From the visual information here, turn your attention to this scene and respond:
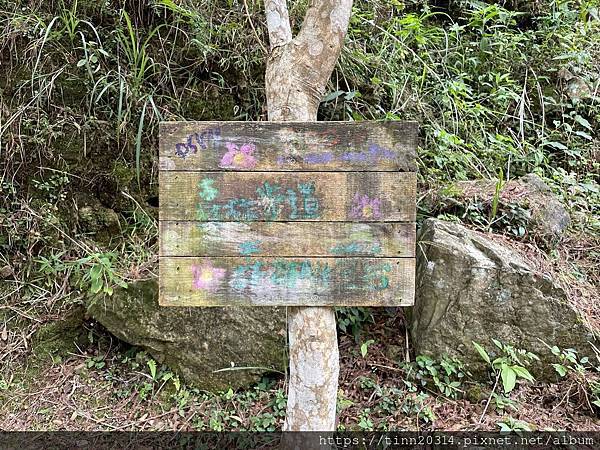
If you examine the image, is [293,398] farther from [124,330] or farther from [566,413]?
[566,413]

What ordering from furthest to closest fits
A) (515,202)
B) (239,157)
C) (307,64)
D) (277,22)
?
(515,202) → (277,22) → (307,64) → (239,157)

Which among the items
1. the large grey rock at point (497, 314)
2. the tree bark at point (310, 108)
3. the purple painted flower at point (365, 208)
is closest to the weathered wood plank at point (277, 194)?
the purple painted flower at point (365, 208)

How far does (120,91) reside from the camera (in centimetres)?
314

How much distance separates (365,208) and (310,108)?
52cm

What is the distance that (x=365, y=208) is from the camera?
1.75 metres

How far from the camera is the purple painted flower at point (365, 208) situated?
1750mm

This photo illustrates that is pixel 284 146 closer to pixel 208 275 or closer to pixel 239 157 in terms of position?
pixel 239 157

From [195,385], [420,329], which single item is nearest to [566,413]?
[420,329]

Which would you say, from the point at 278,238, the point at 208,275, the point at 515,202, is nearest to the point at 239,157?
the point at 278,238

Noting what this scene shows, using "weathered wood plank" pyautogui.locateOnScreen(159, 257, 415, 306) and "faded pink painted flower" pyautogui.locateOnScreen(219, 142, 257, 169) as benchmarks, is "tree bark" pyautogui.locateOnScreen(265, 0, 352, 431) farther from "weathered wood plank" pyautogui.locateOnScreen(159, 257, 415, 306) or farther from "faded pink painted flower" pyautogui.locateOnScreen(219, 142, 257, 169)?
"faded pink painted flower" pyautogui.locateOnScreen(219, 142, 257, 169)

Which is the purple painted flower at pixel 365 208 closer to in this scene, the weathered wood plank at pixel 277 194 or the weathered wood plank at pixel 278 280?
the weathered wood plank at pixel 277 194

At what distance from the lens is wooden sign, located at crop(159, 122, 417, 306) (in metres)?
1.73

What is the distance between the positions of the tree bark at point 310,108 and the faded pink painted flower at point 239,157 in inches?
11.5

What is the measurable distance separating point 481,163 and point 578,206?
0.82 m
